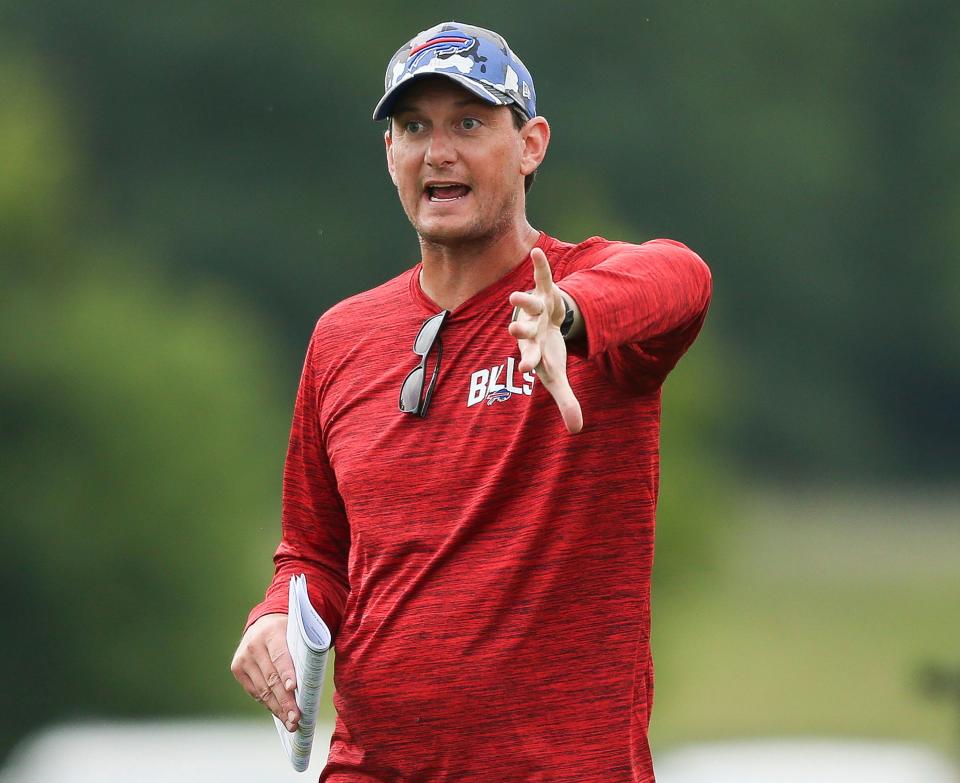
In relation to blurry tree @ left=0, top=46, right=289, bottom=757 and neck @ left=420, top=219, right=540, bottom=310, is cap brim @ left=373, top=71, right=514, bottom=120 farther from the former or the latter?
blurry tree @ left=0, top=46, right=289, bottom=757

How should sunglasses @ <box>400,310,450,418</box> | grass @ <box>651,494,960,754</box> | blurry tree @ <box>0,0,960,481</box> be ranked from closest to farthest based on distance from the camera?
sunglasses @ <box>400,310,450,418</box> → grass @ <box>651,494,960,754</box> → blurry tree @ <box>0,0,960,481</box>

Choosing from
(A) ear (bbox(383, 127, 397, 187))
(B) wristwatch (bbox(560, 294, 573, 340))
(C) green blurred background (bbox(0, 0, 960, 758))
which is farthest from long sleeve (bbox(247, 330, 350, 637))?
(C) green blurred background (bbox(0, 0, 960, 758))

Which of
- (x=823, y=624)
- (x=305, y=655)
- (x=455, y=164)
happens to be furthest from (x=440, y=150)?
(x=823, y=624)

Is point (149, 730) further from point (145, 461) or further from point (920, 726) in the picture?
point (920, 726)

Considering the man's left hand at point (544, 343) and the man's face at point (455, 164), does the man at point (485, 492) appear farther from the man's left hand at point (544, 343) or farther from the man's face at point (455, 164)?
the man's left hand at point (544, 343)

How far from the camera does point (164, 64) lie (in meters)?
20.8

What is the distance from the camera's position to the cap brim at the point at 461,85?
275cm

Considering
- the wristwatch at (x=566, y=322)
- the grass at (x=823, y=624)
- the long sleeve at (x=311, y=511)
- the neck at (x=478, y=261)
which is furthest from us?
the grass at (x=823, y=624)

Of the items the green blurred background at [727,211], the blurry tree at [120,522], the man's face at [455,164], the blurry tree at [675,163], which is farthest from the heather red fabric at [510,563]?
the blurry tree at [675,163]

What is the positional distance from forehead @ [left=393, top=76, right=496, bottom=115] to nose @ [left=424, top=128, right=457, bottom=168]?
4 cm

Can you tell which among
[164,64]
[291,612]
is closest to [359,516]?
[291,612]

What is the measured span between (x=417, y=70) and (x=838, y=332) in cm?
1691

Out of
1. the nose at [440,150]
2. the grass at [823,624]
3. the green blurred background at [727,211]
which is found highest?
the green blurred background at [727,211]

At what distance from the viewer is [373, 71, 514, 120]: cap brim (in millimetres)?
2754
